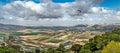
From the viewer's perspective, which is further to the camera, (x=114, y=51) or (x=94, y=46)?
(x=94, y=46)

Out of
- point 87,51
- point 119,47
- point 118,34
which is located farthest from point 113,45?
point 118,34

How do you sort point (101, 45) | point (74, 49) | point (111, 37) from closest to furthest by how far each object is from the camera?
point (101, 45), point (111, 37), point (74, 49)

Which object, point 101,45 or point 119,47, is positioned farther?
point 101,45

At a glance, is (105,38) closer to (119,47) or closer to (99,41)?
(99,41)

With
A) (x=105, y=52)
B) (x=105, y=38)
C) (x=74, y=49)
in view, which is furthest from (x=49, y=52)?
(x=105, y=52)

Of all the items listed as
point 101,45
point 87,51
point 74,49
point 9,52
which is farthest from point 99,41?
point 9,52

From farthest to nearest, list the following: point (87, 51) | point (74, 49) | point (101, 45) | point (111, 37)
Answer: point (74, 49) < point (111, 37) < point (101, 45) < point (87, 51)

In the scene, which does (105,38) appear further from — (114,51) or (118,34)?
(114,51)

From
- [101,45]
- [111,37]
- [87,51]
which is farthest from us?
[111,37]

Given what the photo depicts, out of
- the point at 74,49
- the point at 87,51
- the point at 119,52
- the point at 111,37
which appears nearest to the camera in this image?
the point at 119,52
